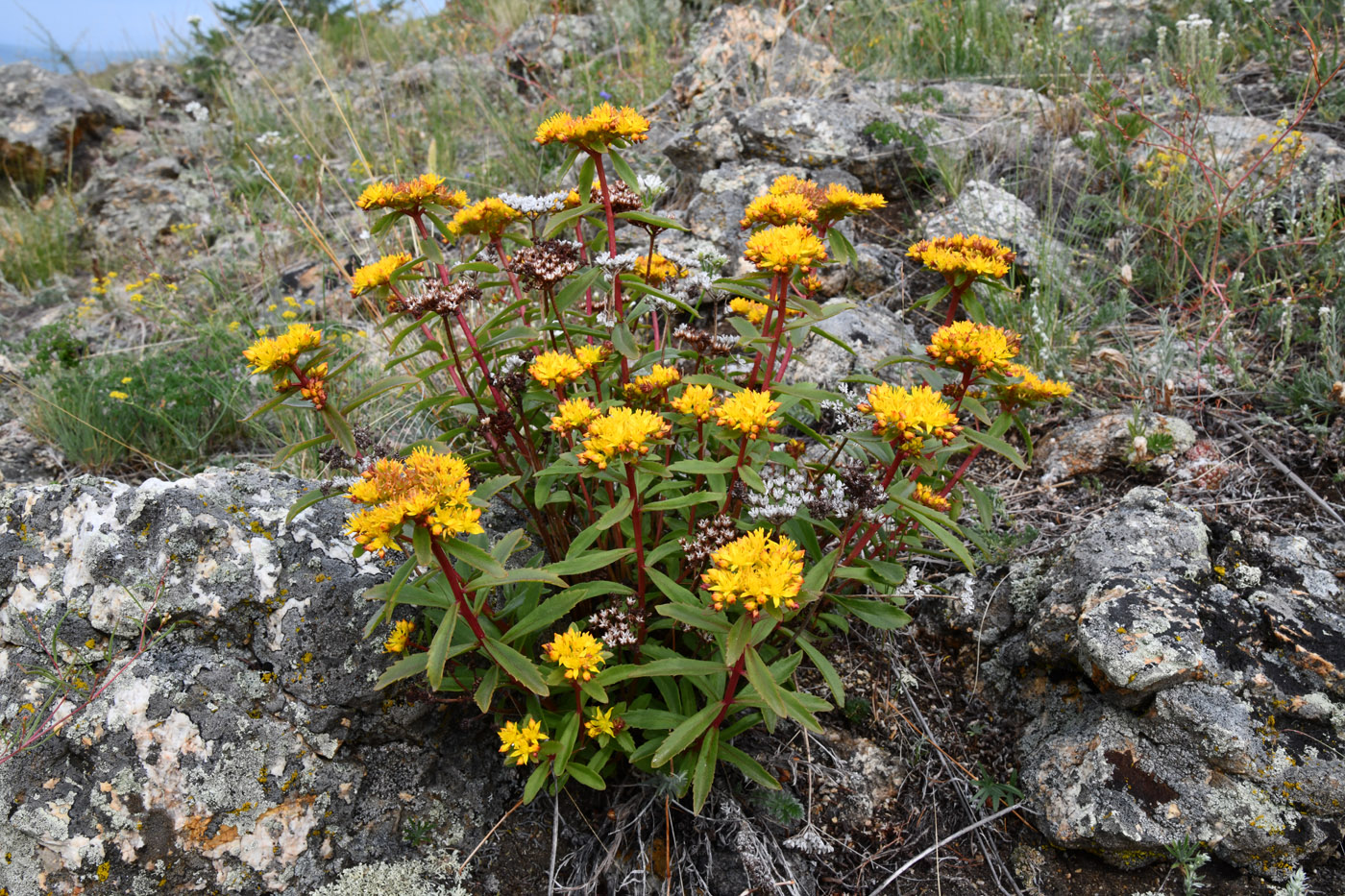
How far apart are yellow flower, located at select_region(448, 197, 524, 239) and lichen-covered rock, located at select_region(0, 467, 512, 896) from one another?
108 cm

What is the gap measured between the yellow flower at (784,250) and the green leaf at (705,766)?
4.07ft

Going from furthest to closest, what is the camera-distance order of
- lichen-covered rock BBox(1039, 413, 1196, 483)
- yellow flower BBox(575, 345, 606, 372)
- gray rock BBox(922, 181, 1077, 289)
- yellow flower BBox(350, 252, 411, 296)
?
gray rock BBox(922, 181, 1077, 289) → lichen-covered rock BBox(1039, 413, 1196, 483) → yellow flower BBox(350, 252, 411, 296) → yellow flower BBox(575, 345, 606, 372)

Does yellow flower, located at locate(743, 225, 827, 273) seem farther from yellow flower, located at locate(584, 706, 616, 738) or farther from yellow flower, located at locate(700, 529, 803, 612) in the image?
yellow flower, located at locate(584, 706, 616, 738)

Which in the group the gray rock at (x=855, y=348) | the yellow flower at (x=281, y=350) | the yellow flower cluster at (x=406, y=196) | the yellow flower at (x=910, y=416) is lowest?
the gray rock at (x=855, y=348)

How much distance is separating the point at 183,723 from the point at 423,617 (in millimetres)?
663

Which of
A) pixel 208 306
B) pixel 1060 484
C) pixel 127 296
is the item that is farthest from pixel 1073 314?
pixel 127 296

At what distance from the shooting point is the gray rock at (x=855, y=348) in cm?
337

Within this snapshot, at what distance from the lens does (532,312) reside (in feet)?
8.47

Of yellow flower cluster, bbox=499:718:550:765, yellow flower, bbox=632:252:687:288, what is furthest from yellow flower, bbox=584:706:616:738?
yellow flower, bbox=632:252:687:288

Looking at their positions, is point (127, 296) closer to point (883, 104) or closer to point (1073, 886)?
point (883, 104)

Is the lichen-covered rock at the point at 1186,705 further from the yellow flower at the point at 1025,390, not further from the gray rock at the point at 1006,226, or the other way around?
the gray rock at the point at 1006,226

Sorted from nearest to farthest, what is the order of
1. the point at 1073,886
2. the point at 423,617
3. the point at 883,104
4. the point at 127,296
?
the point at 1073,886 → the point at 423,617 → the point at 883,104 → the point at 127,296

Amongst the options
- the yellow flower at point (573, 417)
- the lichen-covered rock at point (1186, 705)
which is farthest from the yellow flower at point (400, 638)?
the lichen-covered rock at point (1186, 705)

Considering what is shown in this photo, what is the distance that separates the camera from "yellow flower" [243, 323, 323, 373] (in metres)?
1.97
